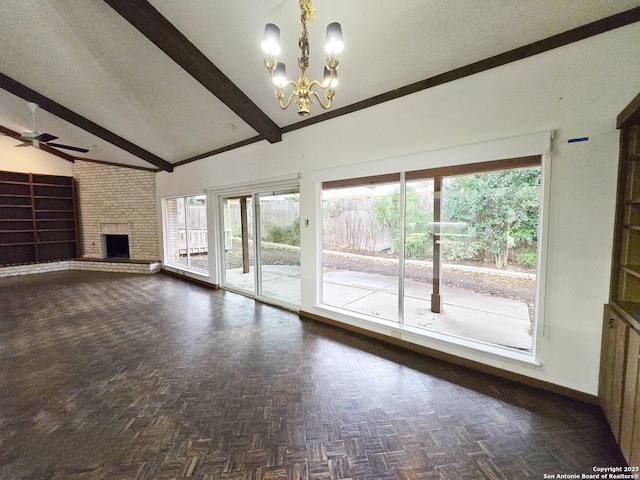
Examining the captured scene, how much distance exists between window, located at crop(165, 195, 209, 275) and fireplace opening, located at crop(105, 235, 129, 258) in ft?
6.94

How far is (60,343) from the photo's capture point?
137 inches

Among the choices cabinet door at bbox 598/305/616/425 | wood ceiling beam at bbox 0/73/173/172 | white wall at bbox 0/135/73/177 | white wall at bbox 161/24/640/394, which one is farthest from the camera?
white wall at bbox 0/135/73/177

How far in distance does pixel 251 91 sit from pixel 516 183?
354 cm

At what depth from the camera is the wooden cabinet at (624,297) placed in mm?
1743

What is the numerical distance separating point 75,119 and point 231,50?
15.0 feet

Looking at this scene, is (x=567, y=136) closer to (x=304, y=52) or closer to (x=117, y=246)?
(x=304, y=52)

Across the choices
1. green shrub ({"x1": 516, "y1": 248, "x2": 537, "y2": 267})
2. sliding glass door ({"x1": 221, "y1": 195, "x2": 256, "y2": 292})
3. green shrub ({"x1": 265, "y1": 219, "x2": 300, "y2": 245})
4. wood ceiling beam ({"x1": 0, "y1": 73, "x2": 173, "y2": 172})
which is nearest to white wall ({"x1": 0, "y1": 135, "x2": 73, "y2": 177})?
wood ceiling beam ({"x1": 0, "y1": 73, "x2": 173, "y2": 172})

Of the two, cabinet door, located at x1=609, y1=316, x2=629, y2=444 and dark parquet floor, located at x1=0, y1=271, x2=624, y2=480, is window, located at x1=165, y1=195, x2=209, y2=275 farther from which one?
cabinet door, located at x1=609, y1=316, x2=629, y2=444

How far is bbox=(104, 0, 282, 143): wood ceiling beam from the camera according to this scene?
2.81 metres

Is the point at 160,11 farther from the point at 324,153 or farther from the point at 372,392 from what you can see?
the point at 372,392

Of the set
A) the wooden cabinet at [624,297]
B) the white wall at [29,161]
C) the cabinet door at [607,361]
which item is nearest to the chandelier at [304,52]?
the wooden cabinet at [624,297]

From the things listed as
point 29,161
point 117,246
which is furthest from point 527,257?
point 29,161

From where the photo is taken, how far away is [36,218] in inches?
321

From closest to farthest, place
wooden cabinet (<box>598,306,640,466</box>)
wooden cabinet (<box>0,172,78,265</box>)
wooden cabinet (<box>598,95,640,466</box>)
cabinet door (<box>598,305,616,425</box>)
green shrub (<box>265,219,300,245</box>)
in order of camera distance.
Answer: wooden cabinet (<box>598,306,640,466</box>) → wooden cabinet (<box>598,95,640,466</box>) → cabinet door (<box>598,305,616,425</box>) → green shrub (<box>265,219,300,245</box>) → wooden cabinet (<box>0,172,78,265</box>)
